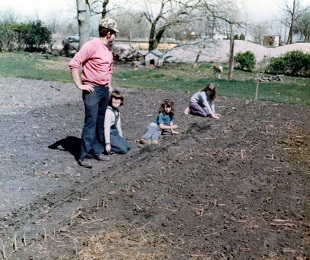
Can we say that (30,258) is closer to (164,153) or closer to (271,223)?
(271,223)

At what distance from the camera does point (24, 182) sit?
15.2 ft

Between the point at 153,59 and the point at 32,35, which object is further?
the point at 32,35

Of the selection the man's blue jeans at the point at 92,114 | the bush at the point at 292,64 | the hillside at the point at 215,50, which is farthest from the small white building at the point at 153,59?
the man's blue jeans at the point at 92,114

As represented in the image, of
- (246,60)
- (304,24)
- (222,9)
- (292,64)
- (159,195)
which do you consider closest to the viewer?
(159,195)

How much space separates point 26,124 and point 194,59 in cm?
2426

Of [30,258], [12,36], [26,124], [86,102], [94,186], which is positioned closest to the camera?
[30,258]

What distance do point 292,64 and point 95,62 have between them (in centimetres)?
2178

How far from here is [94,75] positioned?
523 cm

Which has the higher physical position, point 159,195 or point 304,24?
point 304,24

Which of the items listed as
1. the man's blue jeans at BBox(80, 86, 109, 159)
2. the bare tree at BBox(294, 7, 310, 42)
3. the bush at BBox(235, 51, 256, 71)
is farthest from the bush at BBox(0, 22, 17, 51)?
the bare tree at BBox(294, 7, 310, 42)

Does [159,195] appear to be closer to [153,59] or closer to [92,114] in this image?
[92,114]

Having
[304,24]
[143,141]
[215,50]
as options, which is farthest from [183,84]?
[304,24]

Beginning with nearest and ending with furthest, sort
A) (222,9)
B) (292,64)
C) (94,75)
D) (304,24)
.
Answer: (94,75) → (292,64) → (222,9) → (304,24)

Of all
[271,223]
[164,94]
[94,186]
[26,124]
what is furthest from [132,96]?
[271,223]
